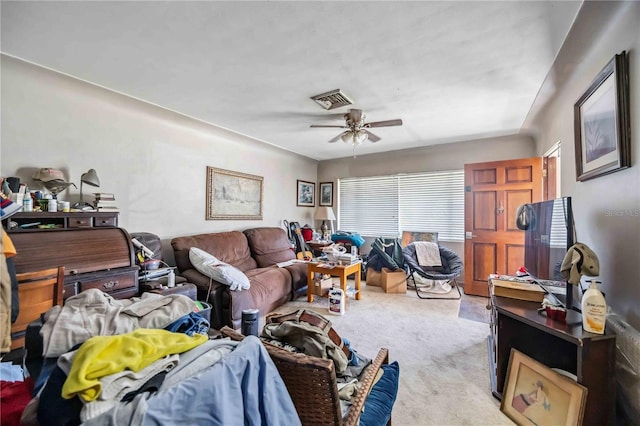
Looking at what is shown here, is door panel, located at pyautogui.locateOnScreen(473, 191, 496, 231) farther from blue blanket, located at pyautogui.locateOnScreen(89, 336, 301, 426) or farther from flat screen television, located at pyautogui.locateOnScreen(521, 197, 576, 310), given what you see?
blue blanket, located at pyautogui.locateOnScreen(89, 336, 301, 426)

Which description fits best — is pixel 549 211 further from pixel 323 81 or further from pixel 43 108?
pixel 43 108

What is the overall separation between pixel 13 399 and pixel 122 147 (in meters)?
2.64

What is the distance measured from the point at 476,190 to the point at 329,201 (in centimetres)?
302

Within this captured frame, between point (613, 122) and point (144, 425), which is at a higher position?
point (613, 122)

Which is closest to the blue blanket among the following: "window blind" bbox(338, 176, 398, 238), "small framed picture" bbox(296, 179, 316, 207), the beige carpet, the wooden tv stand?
the beige carpet

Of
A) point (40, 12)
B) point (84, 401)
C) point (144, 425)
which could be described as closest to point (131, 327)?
point (84, 401)

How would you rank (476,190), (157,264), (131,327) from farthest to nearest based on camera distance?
1. (476,190)
2. (157,264)
3. (131,327)

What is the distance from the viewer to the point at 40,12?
5.28ft

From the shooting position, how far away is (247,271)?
375cm

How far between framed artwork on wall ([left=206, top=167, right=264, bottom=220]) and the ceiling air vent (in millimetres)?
2015

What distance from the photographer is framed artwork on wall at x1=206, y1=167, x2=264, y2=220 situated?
3947mm

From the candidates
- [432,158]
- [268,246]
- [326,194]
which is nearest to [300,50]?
[268,246]

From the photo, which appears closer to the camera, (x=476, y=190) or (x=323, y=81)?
(x=323, y=81)

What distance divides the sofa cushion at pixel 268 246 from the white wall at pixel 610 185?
11.9 feet
